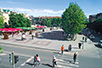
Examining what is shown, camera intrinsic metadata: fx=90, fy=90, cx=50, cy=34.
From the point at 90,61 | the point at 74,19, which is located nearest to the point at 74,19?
the point at 74,19

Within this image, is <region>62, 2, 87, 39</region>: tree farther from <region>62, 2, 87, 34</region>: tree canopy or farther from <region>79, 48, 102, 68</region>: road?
<region>79, 48, 102, 68</region>: road

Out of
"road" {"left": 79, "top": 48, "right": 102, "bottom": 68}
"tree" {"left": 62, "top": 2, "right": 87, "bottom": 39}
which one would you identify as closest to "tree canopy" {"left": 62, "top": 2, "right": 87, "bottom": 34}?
"tree" {"left": 62, "top": 2, "right": 87, "bottom": 39}

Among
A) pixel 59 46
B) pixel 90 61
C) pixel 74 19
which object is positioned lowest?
pixel 90 61

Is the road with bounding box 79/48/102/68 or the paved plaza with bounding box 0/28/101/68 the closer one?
the road with bounding box 79/48/102/68

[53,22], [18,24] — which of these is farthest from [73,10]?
[53,22]

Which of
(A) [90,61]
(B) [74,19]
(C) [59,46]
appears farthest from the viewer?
(B) [74,19]

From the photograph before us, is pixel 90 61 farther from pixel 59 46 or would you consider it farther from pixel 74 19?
pixel 74 19

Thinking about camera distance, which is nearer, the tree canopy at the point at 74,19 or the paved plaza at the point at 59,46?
the paved plaza at the point at 59,46

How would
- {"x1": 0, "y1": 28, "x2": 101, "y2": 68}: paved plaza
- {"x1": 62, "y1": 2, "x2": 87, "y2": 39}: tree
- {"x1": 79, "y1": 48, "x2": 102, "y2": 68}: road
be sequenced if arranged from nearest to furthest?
{"x1": 79, "y1": 48, "x2": 102, "y2": 68}: road, {"x1": 0, "y1": 28, "x2": 101, "y2": 68}: paved plaza, {"x1": 62, "y1": 2, "x2": 87, "y2": 39}: tree

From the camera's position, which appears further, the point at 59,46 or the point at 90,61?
the point at 59,46

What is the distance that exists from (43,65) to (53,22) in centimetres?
11169

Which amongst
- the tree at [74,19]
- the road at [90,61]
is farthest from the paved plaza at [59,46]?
the tree at [74,19]

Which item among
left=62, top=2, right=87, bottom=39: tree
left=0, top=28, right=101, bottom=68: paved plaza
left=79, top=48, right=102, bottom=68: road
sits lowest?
left=79, top=48, right=102, bottom=68: road

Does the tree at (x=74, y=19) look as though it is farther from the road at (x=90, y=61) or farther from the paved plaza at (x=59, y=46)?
the road at (x=90, y=61)
